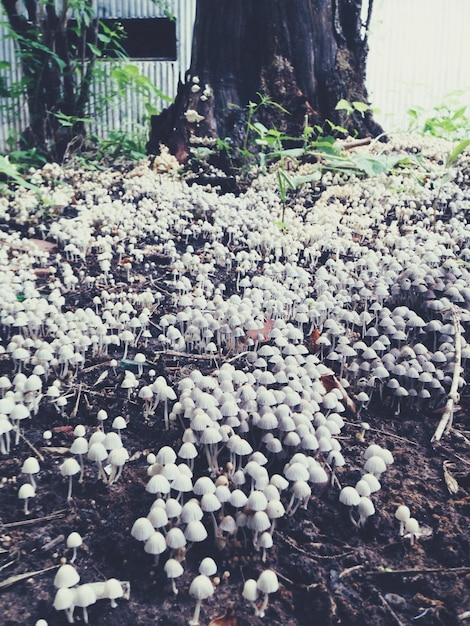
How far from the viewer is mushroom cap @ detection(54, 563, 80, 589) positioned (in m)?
1.16

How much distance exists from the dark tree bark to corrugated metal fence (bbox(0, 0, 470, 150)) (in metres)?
6.02

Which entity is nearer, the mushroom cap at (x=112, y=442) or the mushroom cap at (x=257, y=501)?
the mushroom cap at (x=257, y=501)

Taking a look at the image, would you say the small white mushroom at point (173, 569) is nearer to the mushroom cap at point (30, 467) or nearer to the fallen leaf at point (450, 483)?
the mushroom cap at point (30, 467)

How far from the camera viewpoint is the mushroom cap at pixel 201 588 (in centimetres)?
117

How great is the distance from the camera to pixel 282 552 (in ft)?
4.45

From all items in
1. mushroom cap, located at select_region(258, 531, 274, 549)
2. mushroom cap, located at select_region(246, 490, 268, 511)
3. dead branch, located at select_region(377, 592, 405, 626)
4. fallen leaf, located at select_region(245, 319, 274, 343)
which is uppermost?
fallen leaf, located at select_region(245, 319, 274, 343)

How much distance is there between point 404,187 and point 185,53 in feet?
27.4

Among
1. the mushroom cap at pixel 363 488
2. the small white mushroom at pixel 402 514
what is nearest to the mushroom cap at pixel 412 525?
the small white mushroom at pixel 402 514

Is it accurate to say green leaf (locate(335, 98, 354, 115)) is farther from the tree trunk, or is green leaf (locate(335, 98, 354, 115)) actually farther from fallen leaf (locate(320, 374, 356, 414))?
fallen leaf (locate(320, 374, 356, 414))

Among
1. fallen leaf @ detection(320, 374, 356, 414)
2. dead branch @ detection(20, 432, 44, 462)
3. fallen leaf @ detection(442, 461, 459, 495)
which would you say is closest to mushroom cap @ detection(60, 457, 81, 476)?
dead branch @ detection(20, 432, 44, 462)

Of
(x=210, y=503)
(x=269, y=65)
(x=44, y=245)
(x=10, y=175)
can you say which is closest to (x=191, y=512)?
(x=210, y=503)

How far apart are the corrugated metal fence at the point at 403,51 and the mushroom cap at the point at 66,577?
34.4 feet

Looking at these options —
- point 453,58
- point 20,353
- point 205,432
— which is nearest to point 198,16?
point 20,353

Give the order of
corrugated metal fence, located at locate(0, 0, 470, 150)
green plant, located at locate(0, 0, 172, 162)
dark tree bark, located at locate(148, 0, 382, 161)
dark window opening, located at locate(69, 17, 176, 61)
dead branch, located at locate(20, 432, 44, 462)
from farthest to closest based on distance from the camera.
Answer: dark window opening, located at locate(69, 17, 176, 61), corrugated metal fence, located at locate(0, 0, 470, 150), green plant, located at locate(0, 0, 172, 162), dark tree bark, located at locate(148, 0, 382, 161), dead branch, located at locate(20, 432, 44, 462)
